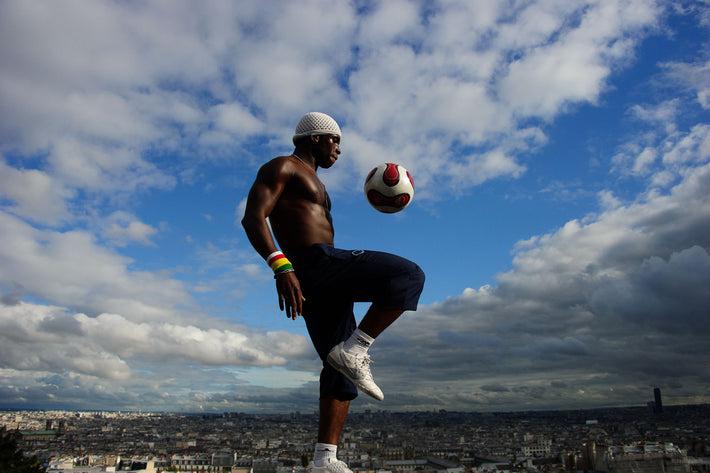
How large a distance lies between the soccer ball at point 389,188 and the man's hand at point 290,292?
1.25m

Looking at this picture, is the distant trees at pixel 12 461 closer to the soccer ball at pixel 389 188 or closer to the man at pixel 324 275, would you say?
the man at pixel 324 275

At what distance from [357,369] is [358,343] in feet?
0.60

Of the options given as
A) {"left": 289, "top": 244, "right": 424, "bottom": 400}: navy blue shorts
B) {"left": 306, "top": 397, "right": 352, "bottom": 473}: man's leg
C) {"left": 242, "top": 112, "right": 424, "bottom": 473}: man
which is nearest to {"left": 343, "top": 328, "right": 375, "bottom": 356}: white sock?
{"left": 242, "top": 112, "right": 424, "bottom": 473}: man

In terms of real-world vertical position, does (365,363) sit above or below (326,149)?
below

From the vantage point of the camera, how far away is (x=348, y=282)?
4051 millimetres

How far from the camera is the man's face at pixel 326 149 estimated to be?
4723 mm

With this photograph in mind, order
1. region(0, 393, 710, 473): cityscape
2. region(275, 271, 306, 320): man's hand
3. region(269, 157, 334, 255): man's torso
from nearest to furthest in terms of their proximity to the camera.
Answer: region(275, 271, 306, 320): man's hand < region(269, 157, 334, 255): man's torso < region(0, 393, 710, 473): cityscape

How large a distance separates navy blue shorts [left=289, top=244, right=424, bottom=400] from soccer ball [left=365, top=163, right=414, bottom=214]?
816mm

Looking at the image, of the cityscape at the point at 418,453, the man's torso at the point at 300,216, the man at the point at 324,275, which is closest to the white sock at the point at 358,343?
the man at the point at 324,275

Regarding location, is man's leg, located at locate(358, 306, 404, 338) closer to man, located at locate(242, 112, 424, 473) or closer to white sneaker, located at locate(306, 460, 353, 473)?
man, located at locate(242, 112, 424, 473)

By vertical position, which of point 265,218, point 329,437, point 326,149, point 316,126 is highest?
point 316,126

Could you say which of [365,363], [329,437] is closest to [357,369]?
[365,363]

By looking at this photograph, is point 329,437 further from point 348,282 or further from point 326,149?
point 326,149

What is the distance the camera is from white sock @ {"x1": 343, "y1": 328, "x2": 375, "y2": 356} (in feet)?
12.9
